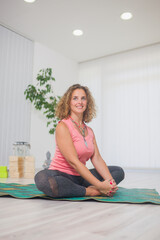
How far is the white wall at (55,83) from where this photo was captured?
4.58 m

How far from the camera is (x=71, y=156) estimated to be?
1.56 m

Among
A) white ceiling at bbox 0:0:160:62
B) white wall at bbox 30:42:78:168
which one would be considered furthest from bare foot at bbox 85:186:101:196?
white wall at bbox 30:42:78:168

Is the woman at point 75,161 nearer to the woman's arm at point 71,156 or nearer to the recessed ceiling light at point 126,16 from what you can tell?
the woman's arm at point 71,156

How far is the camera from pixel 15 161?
3.28 metres

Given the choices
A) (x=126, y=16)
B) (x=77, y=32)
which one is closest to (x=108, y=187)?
(x=126, y=16)

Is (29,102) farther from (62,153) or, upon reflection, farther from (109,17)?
(62,153)

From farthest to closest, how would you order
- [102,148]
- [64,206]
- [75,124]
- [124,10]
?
[102,148] → [124,10] → [75,124] → [64,206]

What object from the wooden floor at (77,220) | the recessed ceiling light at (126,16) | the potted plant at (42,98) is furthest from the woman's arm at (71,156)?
the recessed ceiling light at (126,16)

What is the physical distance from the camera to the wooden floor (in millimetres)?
861

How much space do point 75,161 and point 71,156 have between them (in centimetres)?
4

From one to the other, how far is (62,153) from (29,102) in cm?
305

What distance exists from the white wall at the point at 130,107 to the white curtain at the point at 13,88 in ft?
5.60

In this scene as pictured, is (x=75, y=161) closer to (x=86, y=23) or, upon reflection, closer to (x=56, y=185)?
(x=56, y=185)

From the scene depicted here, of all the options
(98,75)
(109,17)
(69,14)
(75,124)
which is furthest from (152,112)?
(75,124)
